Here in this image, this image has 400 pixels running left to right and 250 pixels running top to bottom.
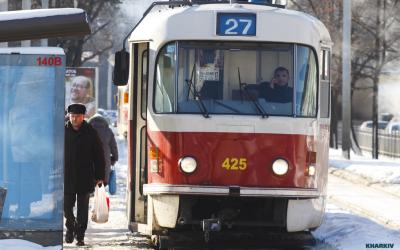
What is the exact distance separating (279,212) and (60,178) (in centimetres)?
271

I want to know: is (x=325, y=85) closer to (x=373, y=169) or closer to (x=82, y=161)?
(x=82, y=161)

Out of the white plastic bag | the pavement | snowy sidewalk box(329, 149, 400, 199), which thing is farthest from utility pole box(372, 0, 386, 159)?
the white plastic bag

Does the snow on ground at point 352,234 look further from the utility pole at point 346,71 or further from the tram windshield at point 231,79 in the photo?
the utility pole at point 346,71

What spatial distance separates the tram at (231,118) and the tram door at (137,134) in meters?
0.24

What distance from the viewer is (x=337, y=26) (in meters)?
39.9

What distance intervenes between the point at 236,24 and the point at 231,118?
1079 mm

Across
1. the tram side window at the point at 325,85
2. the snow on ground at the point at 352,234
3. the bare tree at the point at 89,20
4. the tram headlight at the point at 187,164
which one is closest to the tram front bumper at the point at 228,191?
the tram headlight at the point at 187,164

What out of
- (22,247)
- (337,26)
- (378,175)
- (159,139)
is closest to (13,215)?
(22,247)

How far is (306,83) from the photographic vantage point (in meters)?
11.9

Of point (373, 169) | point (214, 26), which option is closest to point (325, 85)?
point (214, 26)

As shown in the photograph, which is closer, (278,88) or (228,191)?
(228,191)

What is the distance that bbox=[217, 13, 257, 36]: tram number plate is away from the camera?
11695 mm

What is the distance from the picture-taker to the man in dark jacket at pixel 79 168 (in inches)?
483

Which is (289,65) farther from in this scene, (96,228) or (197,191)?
(96,228)
